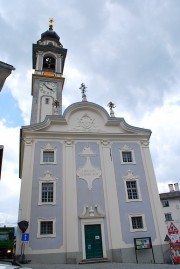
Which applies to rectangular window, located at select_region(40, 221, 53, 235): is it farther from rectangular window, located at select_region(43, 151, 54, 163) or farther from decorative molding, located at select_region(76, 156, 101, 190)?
rectangular window, located at select_region(43, 151, 54, 163)

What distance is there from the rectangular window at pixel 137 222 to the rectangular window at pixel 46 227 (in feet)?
21.1

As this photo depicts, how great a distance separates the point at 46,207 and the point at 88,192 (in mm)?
3510

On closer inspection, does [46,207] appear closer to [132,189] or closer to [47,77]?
[132,189]

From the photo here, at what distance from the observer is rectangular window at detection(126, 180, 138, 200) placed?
1902cm

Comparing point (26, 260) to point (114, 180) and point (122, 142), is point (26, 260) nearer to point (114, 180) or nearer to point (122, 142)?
point (114, 180)

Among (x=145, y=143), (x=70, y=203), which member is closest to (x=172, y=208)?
(x=145, y=143)

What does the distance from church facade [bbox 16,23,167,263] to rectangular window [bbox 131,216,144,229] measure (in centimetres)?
7

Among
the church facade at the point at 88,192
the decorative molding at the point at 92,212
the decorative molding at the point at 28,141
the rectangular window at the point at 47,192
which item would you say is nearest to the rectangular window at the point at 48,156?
the church facade at the point at 88,192

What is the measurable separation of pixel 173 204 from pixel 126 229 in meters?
25.3

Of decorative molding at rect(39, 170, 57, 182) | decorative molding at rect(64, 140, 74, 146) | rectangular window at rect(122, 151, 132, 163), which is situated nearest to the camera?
decorative molding at rect(39, 170, 57, 182)

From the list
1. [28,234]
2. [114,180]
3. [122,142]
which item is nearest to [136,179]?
[114,180]

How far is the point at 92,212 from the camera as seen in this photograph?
17547 mm

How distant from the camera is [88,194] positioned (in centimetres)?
1836

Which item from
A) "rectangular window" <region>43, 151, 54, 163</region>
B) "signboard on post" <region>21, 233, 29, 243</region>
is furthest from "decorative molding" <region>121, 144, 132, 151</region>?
"signboard on post" <region>21, 233, 29, 243</region>
